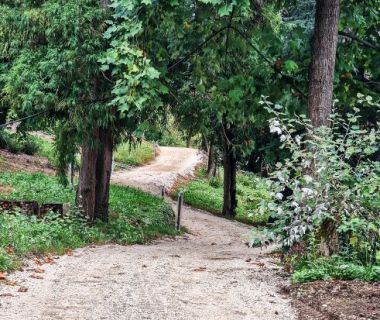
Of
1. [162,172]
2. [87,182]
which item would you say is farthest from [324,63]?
[162,172]

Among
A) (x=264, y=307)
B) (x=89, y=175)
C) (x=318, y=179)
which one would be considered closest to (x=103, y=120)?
(x=89, y=175)

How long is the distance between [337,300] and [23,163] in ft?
77.1

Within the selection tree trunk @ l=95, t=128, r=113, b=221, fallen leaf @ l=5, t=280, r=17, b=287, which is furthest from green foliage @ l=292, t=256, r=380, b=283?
tree trunk @ l=95, t=128, r=113, b=221

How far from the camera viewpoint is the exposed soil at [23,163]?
83.3 ft

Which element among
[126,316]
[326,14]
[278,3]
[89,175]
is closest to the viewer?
[126,316]

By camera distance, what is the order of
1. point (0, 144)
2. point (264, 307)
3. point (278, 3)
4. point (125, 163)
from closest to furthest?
1. point (264, 307)
2. point (278, 3)
3. point (0, 144)
4. point (125, 163)

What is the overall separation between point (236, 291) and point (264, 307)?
76 centimetres

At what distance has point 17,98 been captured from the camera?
12.6m

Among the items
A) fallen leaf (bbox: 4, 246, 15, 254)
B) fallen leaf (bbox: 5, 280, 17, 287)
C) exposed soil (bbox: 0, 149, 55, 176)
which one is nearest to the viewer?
fallen leaf (bbox: 5, 280, 17, 287)

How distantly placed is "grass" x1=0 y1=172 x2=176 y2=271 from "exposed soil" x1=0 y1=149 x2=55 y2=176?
305cm

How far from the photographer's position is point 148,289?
7.04m

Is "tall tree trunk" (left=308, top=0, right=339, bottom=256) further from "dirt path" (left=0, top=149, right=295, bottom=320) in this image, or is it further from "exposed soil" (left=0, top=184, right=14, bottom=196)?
"exposed soil" (left=0, top=184, right=14, bottom=196)

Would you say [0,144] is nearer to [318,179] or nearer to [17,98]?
[17,98]

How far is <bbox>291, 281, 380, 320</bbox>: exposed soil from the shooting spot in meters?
5.80
